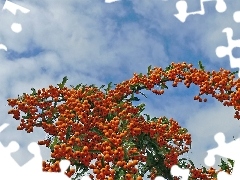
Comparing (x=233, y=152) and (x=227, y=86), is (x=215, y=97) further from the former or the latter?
(x=233, y=152)

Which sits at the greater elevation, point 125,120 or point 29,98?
point 29,98

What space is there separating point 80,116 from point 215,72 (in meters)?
4.21

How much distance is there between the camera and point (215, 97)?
12.6 metres

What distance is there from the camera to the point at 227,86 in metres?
12.4

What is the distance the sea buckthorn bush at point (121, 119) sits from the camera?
987 centimetres

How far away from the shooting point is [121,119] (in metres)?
10.8

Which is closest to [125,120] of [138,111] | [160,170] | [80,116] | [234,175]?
[80,116]

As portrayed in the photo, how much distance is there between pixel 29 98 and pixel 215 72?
5297 millimetres

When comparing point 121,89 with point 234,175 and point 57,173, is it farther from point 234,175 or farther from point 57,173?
point 234,175

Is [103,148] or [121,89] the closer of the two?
[103,148]

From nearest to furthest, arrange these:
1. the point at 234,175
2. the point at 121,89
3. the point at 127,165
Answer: the point at 234,175
the point at 127,165
the point at 121,89

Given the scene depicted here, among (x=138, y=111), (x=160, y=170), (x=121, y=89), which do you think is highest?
(x=121, y=89)

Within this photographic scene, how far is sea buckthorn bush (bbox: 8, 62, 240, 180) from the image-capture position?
9867mm

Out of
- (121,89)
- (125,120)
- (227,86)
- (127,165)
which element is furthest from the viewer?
(121,89)
